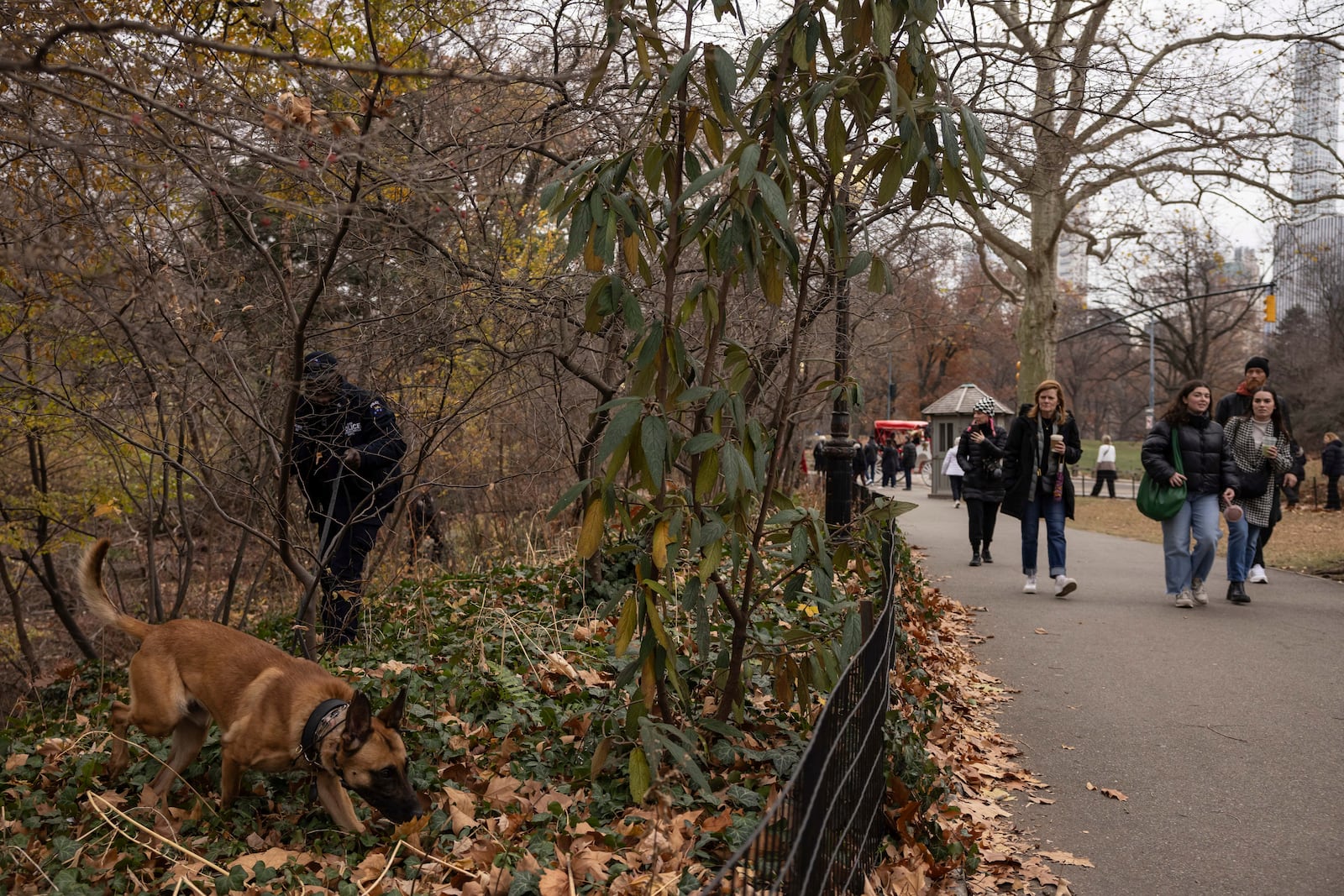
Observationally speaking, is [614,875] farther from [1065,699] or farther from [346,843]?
[1065,699]

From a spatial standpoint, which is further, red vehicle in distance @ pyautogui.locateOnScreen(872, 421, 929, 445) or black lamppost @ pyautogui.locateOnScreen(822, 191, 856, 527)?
red vehicle in distance @ pyautogui.locateOnScreen(872, 421, 929, 445)

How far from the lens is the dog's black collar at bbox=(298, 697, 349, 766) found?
177 inches

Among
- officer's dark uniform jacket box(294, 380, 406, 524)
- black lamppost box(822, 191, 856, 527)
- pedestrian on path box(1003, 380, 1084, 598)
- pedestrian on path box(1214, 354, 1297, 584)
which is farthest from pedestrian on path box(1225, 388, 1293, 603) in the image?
officer's dark uniform jacket box(294, 380, 406, 524)

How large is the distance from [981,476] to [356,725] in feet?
34.4

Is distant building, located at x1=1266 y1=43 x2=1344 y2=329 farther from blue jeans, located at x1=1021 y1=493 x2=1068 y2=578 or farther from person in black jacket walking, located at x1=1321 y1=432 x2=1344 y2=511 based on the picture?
blue jeans, located at x1=1021 y1=493 x2=1068 y2=578

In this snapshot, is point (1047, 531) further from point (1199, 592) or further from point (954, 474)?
point (954, 474)

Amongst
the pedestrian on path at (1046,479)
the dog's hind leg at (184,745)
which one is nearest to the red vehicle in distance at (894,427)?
the pedestrian on path at (1046,479)

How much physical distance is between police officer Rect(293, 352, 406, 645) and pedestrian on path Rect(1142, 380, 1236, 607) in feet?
22.8

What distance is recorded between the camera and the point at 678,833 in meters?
4.39

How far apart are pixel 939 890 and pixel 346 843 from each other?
2504mm

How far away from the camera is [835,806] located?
343 cm

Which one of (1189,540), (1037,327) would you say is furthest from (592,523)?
(1037,327)

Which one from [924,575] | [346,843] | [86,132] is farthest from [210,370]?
[924,575]

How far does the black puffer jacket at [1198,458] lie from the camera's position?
10.1 metres
